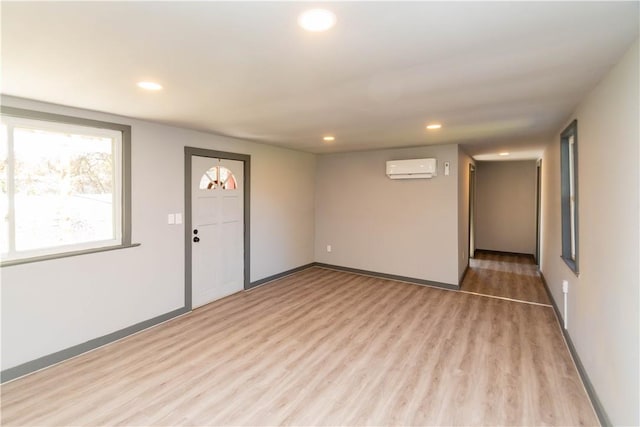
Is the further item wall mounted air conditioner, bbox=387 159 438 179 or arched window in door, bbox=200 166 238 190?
wall mounted air conditioner, bbox=387 159 438 179

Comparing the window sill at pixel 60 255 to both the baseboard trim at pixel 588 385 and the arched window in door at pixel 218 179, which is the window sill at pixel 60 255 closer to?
the arched window in door at pixel 218 179

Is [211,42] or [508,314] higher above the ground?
[211,42]

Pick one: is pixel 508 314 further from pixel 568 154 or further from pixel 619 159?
pixel 619 159

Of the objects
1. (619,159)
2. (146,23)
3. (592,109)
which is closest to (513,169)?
(592,109)

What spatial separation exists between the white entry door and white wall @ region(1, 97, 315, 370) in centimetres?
21

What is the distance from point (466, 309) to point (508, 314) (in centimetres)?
49

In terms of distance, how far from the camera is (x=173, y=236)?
153 inches

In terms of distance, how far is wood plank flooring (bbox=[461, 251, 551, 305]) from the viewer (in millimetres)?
4871

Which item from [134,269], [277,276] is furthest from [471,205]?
[134,269]

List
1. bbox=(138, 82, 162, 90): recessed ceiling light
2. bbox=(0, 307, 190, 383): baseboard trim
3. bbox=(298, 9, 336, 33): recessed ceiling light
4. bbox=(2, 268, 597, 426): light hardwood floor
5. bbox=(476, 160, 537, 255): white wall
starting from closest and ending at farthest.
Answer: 1. bbox=(298, 9, 336, 33): recessed ceiling light
2. bbox=(2, 268, 597, 426): light hardwood floor
3. bbox=(138, 82, 162, 90): recessed ceiling light
4. bbox=(0, 307, 190, 383): baseboard trim
5. bbox=(476, 160, 537, 255): white wall

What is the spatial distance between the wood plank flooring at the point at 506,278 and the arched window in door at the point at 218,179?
403 centimetres

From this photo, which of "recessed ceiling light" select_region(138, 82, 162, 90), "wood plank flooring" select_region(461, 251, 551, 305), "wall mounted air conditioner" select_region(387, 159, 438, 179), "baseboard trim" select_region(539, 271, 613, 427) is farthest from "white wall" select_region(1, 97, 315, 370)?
"baseboard trim" select_region(539, 271, 613, 427)

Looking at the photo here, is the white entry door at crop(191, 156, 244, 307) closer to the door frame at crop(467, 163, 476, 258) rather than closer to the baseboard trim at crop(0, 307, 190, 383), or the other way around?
the baseboard trim at crop(0, 307, 190, 383)

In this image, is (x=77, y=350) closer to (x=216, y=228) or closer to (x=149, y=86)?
(x=216, y=228)
